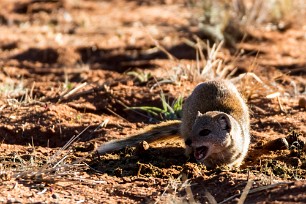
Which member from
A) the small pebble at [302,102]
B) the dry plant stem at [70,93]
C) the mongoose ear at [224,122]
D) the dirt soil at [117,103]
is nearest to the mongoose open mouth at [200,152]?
the dirt soil at [117,103]

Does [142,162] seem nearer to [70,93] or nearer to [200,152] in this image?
[200,152]

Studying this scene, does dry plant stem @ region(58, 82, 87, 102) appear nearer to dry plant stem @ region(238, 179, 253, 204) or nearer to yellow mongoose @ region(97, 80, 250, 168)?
yellow mongoose @ region(97, 80, 250, 168)

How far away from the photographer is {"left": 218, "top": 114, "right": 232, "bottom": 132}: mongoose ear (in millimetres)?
5113

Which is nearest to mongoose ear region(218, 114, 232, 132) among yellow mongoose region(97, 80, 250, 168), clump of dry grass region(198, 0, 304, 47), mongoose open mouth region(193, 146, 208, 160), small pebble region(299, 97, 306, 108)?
yellow mongoose region(97, 80, 250, 168)

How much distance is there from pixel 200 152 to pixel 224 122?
0.30 m

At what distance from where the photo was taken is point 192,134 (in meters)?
5.09

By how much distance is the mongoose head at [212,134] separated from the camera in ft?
16.7

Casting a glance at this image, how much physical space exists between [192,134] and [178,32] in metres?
→ 4.41

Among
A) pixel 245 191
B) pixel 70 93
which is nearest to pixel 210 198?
pixel 245 191

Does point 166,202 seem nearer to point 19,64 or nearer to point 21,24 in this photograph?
point 19,64

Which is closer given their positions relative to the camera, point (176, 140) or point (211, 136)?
point (211, 136)

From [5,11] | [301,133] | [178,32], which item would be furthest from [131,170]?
[5,11]

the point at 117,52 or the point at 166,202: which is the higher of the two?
the point at 166,202

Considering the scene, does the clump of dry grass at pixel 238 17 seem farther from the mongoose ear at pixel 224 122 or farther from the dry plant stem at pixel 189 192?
the dry plant stem at pixel 189 192
